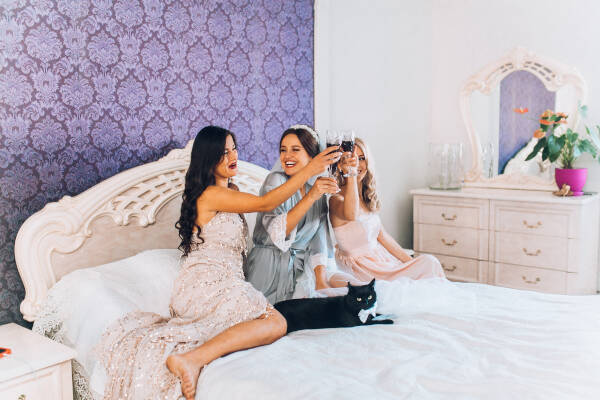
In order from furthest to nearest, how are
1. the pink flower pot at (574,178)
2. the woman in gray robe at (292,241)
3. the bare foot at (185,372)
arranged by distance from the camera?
the pink flower pot at (574,178)
the woman in gray robe at (292,241)
the bare foot at (185,372)

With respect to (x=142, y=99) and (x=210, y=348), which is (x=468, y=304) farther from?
(x=142, y=99)

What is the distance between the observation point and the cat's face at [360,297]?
75.6 inches

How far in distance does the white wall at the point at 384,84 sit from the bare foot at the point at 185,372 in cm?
217

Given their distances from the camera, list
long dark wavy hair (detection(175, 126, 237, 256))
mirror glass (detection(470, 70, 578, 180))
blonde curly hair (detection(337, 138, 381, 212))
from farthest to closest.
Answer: mirror glass (detection(470, 70, 578, 180))
blonde curly hair (detection(337, 138, 381, 212))
long dark wavy hair (detection(175, 126, 237, 256))

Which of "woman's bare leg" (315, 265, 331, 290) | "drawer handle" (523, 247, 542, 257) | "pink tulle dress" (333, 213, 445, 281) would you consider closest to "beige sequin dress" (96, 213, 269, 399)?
"woman's bare leg" (315, 265, 331, 290)

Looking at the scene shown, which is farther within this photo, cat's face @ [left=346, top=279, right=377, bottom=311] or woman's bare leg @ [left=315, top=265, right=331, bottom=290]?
woman's bare leg @ [left=315, top=265, right=331, bottom=290]

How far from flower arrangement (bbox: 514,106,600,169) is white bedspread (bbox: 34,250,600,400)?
152 cm

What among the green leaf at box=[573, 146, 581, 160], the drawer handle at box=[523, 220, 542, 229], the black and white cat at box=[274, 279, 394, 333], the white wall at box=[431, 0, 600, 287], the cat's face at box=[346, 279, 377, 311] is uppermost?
the white wall at box=[431, 0, 600, 287]

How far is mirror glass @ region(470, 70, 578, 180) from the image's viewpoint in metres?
3.67

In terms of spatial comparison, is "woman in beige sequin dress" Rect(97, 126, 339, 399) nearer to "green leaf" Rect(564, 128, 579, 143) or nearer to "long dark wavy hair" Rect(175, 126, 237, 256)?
"long dark wavy hair" Rect(175, 126, 237, 256)

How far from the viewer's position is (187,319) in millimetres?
1860

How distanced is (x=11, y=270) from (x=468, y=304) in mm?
1910

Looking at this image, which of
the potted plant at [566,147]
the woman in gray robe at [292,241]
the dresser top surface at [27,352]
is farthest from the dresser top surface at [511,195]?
the dresser top surface at [27,352]

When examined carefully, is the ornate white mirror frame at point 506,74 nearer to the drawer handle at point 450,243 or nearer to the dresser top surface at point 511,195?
the dresser top surface at point 511,195
